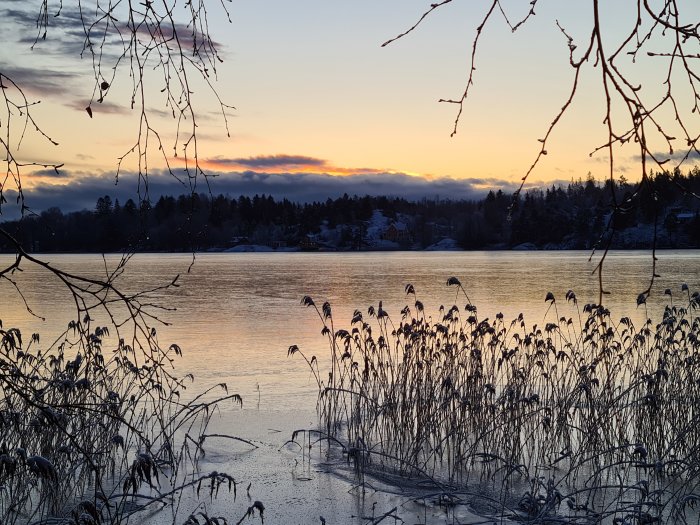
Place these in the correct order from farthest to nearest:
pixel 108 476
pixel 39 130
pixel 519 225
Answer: pixel 519 225 → pixel 108 476 → pixel 39 130

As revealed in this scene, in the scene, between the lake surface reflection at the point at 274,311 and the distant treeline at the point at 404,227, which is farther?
the distant treeline at the point at 404,227

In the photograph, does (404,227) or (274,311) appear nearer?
(274,311)

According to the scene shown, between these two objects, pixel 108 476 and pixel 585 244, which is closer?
pixel 108 476

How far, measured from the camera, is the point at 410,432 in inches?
344

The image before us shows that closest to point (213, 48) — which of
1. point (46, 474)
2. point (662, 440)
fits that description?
point (46, 474)

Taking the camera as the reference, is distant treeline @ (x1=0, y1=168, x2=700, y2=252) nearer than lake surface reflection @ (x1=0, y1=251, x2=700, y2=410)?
No

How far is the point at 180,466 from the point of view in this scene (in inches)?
328

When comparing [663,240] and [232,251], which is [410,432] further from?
[232,251]

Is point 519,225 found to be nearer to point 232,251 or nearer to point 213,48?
point 232,251

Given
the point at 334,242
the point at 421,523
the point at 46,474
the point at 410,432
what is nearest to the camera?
the point at 46,474

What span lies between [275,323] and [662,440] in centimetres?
1605

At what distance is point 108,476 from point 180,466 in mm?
836

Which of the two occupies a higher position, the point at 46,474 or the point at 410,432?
the point at 46,474

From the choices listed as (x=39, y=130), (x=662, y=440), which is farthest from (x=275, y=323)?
(x=39, y=130)
